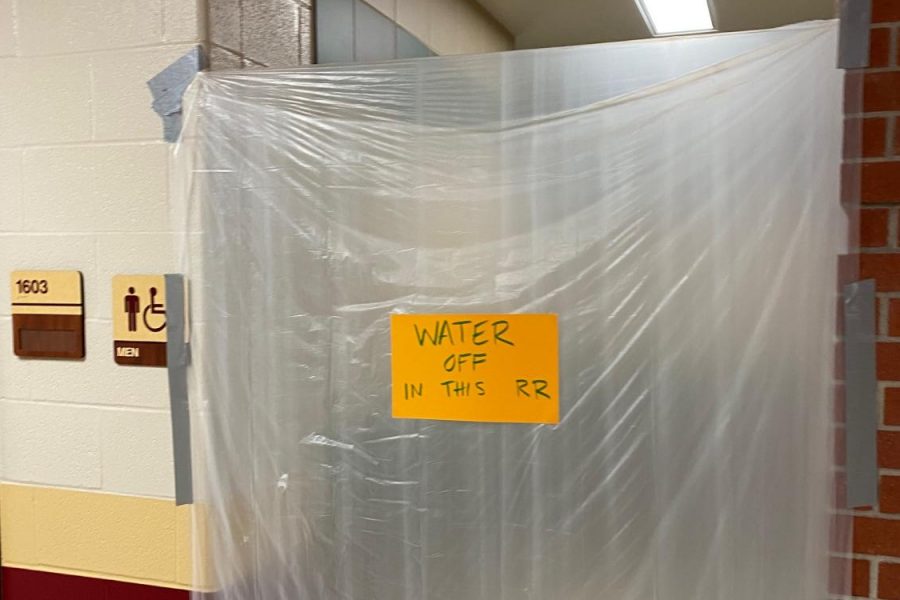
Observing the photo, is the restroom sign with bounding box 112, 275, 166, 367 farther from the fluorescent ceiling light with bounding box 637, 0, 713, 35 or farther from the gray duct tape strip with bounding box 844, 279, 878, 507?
the fluorescent ceiling light with bounding box 637, 0, 713, 35

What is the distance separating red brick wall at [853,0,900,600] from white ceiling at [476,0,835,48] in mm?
1786

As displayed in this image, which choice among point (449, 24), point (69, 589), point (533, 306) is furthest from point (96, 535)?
point (449, 24)

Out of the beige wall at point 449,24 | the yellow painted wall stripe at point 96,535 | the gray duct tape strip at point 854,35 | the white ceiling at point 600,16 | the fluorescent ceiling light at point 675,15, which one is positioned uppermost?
the fluorescent ceiling light at point 675,15

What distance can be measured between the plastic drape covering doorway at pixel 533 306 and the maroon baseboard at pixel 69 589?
0.61 ft

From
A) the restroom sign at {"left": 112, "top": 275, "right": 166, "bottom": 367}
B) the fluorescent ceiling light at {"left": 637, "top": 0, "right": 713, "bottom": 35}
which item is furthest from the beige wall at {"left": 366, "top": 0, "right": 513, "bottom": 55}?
the restroom sign at {"left": 112, "top": 275, "right": 166, "bottom": 367}

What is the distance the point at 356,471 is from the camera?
4.06 ft

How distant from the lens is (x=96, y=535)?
4.72 ft

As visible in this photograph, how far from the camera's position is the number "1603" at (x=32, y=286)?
145 centimetres

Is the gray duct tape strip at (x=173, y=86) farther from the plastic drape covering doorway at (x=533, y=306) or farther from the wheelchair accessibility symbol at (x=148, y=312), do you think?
the wheelchair accessibility symbol at (x=148, y=312)

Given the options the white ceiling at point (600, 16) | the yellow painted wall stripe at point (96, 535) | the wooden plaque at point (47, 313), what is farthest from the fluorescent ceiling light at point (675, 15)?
the yellow painted wall stripe at point (96, 535)

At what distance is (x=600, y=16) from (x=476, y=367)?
2181 millimetres

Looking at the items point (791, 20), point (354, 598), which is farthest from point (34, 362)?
point (791, 20)

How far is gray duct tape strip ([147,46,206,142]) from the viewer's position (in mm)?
1330

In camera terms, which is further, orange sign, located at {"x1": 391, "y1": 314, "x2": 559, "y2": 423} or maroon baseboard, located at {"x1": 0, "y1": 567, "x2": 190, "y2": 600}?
maroon baseboard, located at {"x1": 0, "y1": 567, "x2": 190, "y2": 600}
